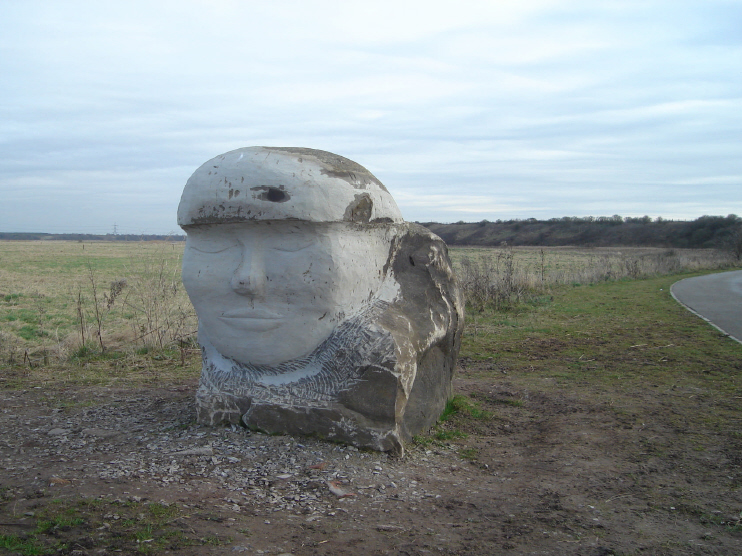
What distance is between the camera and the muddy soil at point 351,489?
271cm

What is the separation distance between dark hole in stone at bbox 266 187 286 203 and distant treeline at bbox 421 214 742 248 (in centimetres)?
4277

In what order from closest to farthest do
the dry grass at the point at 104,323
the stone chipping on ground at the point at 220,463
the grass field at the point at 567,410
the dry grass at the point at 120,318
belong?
1. the grass field at the point at 567,410
2. the stone chipping on ground at the point at 220,463
3. the dry grass at the point at 120,318
4. the dry grass at the point at 104,323

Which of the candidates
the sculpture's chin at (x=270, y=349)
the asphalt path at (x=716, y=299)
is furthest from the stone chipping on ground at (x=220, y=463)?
the asphalt path at (x=716, y=299)

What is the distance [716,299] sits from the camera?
13.8 metres

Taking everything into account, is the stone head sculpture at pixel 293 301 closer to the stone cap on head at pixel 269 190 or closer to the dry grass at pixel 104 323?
the stone cap on head at pixel 269 190

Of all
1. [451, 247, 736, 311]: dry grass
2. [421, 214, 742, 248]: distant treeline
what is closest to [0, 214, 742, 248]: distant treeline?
[421, 214, 742, 248]: distant treeline

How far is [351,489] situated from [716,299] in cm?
1337

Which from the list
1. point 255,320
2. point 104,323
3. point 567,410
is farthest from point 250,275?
point 104,323

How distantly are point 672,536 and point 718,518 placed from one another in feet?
1.37

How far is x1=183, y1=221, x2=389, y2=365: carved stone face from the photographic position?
12.7 feet

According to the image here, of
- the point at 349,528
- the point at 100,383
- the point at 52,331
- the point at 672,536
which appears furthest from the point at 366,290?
the point at 52,331

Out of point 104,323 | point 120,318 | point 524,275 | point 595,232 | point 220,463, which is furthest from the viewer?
point 595,232

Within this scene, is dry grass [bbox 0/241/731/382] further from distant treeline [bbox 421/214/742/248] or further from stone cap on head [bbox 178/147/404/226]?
distant treeline [bbox 421/214/742/248]

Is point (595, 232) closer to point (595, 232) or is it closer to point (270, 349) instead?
point (595, 232)
